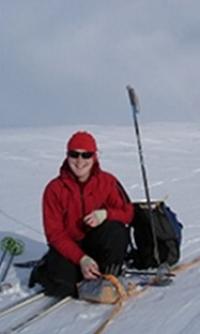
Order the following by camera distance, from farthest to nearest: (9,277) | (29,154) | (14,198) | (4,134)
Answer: (4,134)
(29,154)
(14,198)
(9,277)

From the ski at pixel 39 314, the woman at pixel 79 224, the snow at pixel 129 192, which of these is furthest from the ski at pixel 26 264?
the ski at pixel 39 314

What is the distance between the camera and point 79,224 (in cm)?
494

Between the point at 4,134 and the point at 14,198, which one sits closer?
the point at 14,198

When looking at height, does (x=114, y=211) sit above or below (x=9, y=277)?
above

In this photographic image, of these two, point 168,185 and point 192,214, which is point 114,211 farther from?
point 168,185

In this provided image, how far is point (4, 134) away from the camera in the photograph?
18109 millimetres

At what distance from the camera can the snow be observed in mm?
4328

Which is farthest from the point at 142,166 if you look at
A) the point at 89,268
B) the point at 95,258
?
the point at 89,268

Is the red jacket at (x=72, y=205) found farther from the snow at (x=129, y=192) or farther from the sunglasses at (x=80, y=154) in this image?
the snow at (x=129, y=192)

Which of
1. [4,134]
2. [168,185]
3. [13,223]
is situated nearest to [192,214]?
[13,223]

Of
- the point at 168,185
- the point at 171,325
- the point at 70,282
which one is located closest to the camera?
the point at 171,325

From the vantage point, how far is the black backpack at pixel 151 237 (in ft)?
17.0

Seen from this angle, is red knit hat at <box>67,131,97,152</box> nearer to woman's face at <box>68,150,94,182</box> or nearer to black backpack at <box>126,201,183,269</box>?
woman's face at <box>68,150,94,182</box>

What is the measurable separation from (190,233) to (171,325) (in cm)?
281
